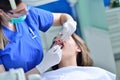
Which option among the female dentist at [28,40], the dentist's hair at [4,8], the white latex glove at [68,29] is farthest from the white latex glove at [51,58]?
the dentist's hair at [4,8]

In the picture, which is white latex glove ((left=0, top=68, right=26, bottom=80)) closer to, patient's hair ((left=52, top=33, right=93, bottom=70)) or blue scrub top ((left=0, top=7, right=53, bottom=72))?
blue scrub top ((left=0, top=7, right=53, bottom=72))

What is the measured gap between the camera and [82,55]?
1346mm

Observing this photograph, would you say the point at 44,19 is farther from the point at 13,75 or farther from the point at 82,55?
the point at 13,75

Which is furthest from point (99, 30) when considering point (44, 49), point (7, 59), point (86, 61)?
point (7, 59)

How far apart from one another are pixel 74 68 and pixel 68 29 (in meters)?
0.24

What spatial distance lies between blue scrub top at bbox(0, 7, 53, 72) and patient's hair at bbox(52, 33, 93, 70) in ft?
0.57

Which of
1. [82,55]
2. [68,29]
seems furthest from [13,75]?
[82,55]

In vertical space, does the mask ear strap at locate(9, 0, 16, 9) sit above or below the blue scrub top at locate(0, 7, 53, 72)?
above

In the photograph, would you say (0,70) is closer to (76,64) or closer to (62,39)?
(62,39)

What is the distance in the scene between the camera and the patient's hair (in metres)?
1.28

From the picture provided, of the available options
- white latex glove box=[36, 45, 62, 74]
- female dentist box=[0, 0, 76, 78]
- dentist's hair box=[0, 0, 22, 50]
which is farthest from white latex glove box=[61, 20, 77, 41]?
dentist's hair box=[0, 0, 22, 50]

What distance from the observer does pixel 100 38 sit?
1302 mm

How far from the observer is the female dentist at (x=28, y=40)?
3.67ft

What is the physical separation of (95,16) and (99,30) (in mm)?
86
